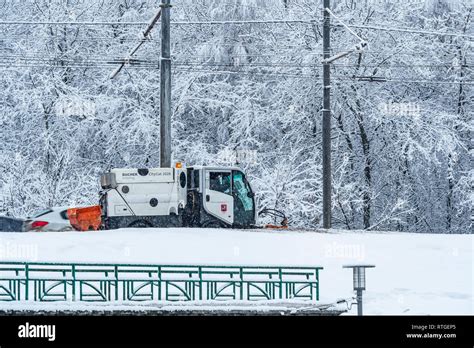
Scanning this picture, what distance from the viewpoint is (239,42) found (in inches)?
1428

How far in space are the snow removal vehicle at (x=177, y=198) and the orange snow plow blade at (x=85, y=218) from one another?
988 mm

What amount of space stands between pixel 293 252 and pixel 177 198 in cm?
412

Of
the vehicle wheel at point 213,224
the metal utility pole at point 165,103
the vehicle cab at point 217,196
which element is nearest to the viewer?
the metal utility pole at point 165,103

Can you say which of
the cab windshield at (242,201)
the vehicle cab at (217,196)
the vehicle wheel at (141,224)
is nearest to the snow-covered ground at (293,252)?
the vehicle wheel at (141,224)

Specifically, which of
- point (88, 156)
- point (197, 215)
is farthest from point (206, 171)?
point (88, 156)

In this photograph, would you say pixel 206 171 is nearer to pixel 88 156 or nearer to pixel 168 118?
pixel 168 118

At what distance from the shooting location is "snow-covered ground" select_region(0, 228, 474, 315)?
69.4 feet

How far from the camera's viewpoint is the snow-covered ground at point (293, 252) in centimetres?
2115

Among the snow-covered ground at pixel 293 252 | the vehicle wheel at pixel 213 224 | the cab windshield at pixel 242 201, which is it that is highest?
the cab windshield at pixel 242 201

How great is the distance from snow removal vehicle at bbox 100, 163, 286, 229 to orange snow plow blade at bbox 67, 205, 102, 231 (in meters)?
0.99

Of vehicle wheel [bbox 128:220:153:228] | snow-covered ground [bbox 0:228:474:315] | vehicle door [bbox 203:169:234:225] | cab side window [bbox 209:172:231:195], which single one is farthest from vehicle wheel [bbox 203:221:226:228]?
vehicle wheel [bbox 128:220:153:228]

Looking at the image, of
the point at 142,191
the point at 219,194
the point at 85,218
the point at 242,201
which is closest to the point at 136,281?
the point at 142,191

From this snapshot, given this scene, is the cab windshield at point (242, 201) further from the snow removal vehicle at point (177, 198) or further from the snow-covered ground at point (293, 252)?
the snow-covered ground at point (293, 252)

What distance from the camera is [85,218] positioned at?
27.8 m
